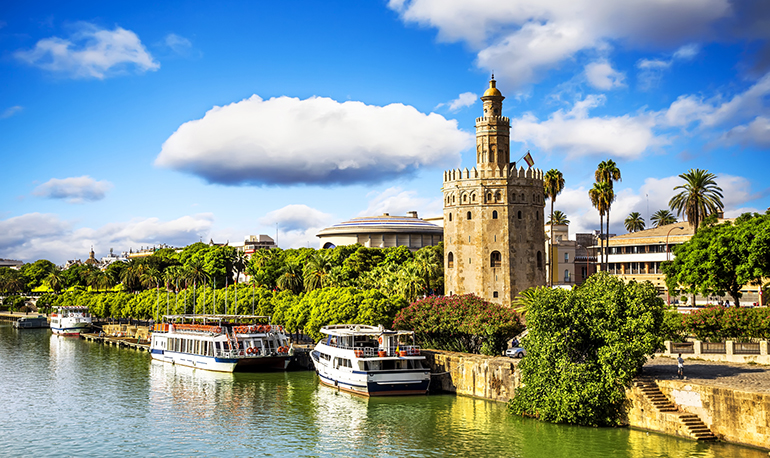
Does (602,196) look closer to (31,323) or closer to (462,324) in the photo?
(462,324)

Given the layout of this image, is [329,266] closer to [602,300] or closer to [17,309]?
[602,300]

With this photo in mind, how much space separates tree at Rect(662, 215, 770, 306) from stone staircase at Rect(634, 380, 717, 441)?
24.2 meters

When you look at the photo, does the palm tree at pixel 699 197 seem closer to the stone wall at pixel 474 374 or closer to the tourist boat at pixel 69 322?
the stone wall at pixel 474 374

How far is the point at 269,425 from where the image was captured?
38.6m

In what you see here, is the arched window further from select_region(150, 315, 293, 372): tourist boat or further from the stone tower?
select_region(150, 315, 293, 372): tourist boat

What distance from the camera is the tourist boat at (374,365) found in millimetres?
44688

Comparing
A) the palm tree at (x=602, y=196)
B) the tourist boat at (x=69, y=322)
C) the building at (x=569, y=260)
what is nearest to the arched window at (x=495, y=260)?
the palm tree at (x=602, y=196)

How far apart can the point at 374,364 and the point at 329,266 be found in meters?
41.0

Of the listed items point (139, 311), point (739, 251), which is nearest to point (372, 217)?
point (139, 311)

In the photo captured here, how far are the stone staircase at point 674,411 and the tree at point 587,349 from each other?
35.6 inches

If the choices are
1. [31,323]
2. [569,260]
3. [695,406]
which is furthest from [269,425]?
[31,323]

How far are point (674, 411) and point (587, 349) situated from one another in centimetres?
510

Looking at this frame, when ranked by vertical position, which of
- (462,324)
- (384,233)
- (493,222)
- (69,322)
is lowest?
(69,322)

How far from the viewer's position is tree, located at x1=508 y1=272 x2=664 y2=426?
1369 inches
